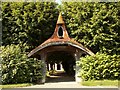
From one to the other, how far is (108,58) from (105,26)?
5.65m

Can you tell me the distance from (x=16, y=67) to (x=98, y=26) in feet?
32.3

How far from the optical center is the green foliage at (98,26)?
25984 mm

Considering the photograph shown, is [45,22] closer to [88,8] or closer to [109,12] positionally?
[88,8]

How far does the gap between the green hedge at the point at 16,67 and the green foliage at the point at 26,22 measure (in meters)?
6.06

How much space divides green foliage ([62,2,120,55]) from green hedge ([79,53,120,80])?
4.25 meters

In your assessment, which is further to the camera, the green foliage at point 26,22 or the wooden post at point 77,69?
the green foliage at point 26,22

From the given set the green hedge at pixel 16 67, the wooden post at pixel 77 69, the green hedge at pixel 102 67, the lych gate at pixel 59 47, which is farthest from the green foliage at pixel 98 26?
the green hedge at pixel 16 67

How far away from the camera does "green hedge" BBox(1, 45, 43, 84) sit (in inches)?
805

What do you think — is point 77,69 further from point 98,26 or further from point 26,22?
point 26,22

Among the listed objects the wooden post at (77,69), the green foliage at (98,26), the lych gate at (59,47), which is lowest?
the wooden post at (77,69)

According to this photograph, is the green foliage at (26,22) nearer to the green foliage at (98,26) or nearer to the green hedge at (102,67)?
the green foliage at (98,26)

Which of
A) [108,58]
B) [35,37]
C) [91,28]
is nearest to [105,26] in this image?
[91,28]

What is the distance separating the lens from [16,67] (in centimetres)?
2048

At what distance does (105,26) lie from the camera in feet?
86.4
